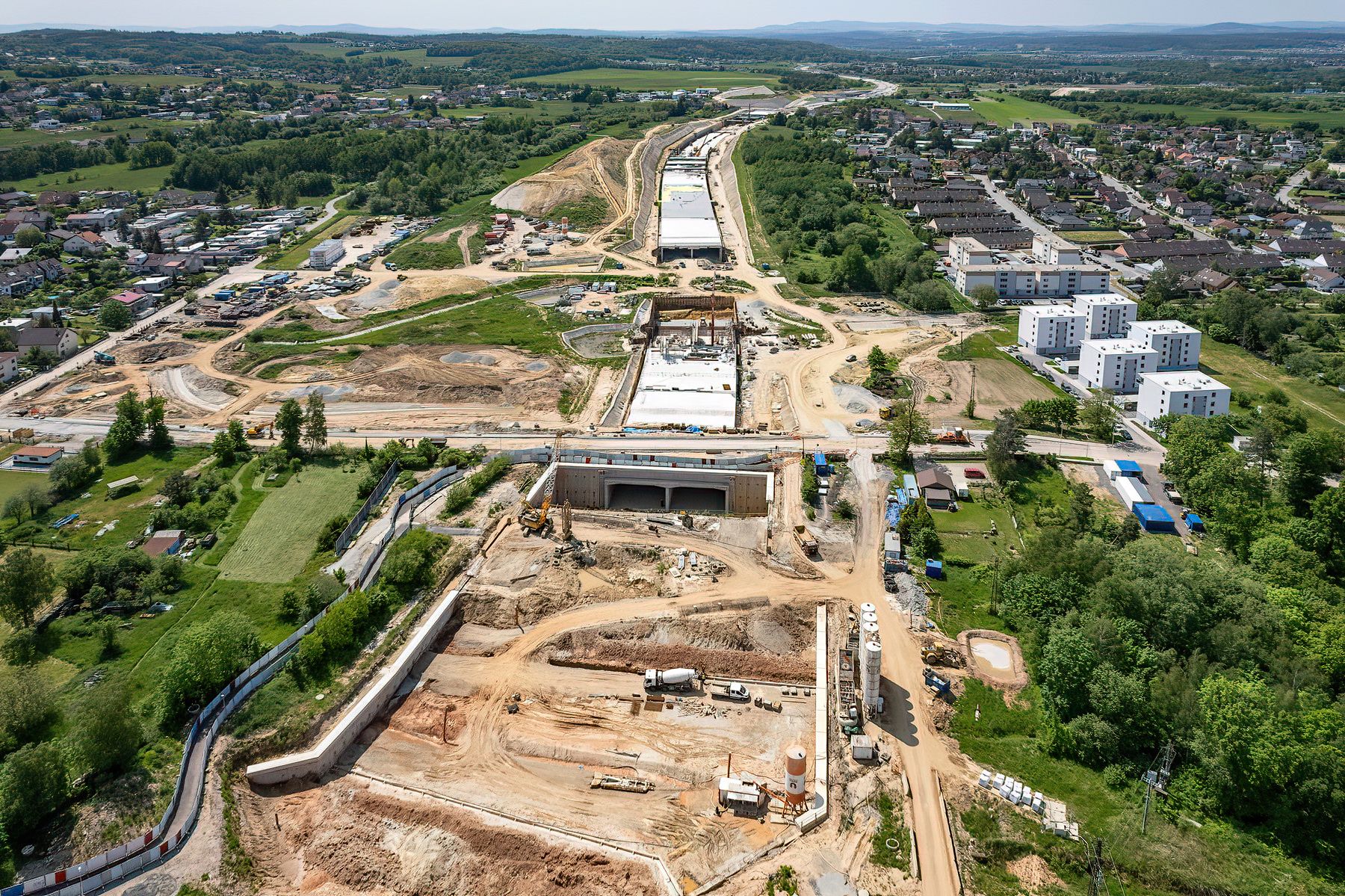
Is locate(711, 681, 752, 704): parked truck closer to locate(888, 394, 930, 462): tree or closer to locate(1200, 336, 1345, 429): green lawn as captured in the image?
locate(888, 394, 930, 462): tree

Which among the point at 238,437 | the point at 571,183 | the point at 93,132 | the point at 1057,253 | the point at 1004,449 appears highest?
the point at 93,132

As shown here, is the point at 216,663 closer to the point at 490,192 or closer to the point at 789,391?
the point at 789,391

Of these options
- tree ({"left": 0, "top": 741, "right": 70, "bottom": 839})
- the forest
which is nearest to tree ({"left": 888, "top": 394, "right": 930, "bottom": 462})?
the forest

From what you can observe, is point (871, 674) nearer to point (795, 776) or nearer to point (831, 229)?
point (795, 776)

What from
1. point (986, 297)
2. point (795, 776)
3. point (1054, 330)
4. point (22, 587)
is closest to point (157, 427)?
point (22, 587)

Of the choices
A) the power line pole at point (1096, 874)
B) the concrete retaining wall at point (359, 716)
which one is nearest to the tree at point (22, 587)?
the concrete retaining wall at point (359, 716)

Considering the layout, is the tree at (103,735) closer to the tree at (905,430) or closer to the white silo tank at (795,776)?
the white silo tank at (795,776)

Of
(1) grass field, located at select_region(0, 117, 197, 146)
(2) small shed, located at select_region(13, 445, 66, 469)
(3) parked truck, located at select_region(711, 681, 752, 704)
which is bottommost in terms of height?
(3) parked truck, located at select_region(711, 681, 752, 704)
